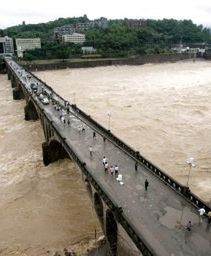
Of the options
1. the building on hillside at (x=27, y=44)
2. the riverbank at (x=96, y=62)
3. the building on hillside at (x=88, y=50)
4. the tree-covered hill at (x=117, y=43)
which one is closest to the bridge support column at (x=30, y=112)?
the riverbank at (x=96, y=62)

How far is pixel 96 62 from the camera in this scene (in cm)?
13138

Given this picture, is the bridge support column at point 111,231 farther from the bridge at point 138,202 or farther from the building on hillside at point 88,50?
the building on hillside at point 88,50

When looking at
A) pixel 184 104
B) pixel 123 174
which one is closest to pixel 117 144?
pixel 123 174

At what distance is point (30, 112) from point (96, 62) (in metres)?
80.5

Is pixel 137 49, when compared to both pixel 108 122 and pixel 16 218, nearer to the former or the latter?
pixel 108 122

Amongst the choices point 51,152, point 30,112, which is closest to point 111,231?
point 51,152

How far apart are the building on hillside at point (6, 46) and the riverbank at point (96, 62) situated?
3639cm

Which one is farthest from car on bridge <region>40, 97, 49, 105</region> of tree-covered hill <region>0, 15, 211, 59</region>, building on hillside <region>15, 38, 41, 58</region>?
building on hillside <region>15, 38, 41, 58</region>

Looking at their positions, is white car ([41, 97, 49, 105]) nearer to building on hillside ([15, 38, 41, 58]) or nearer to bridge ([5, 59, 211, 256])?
bridge ([5, 59, 211, 256])

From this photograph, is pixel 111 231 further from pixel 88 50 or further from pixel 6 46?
pixel 6 46

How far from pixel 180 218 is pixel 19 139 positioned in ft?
104

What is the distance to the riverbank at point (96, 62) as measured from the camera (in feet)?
401

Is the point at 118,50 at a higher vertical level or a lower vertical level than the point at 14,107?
higher

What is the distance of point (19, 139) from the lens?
Answer: 4647cm
